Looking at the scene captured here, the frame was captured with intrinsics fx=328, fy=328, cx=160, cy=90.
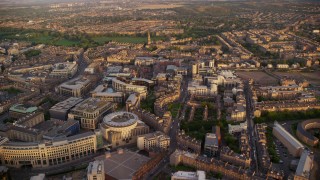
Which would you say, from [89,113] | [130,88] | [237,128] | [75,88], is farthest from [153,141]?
[75,88]

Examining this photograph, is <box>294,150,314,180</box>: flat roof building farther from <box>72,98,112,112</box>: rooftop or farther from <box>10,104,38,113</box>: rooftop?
<box>10,104,38,113</box>: rooftop

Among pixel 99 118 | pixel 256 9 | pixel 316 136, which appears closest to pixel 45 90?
pixel 99 118

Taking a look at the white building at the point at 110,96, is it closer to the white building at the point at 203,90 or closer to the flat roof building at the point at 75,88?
the flat roof building at the point at 75,88

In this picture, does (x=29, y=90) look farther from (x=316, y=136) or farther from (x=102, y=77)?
(x=316, y=136)

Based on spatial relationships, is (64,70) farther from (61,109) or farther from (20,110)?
(61,109)

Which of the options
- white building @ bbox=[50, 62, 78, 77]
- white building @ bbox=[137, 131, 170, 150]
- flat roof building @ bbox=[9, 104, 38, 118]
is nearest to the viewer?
white building @ bbox=[137, 131, 170, 150]

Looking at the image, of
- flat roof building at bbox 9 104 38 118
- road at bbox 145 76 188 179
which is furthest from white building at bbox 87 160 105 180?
flat roof building at bbox 9 104 38 118

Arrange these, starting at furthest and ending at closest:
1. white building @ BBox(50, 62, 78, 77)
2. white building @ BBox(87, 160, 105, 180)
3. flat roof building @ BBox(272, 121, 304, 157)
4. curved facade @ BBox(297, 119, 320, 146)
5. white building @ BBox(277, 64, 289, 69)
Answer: white building @ BBox(277, 64, 289, 69), white building @ BBox(50, 62, 78, 77), curved facade @ BBox(297, 119, 320, 146), flat roof building @ BBox(272, 121, 304, 157), white building @ BBox(87, 160, 105, 180)
